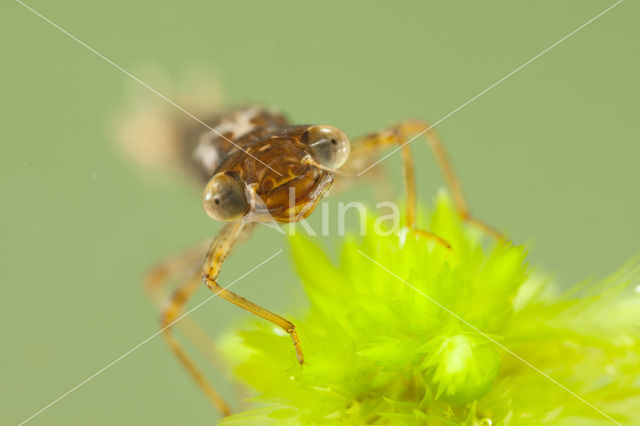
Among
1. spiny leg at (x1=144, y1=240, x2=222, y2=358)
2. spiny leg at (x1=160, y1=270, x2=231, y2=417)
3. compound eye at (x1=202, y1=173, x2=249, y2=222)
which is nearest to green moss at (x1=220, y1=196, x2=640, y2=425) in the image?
compound eye at (x1=202, y1=173, x2=249, y2=222)

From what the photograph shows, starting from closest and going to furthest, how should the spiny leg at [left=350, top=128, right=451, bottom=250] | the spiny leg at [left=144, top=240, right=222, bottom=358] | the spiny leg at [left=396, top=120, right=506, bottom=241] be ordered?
the spiny leg at [left=350, top=128, right=451, bottom=250] < the spiny leg at [left=396, top=120, right=506, bottom=241] < the spiny leg at [left=144, top=240, right=222, bottom=358]

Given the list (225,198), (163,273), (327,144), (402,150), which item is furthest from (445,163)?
(163,273)

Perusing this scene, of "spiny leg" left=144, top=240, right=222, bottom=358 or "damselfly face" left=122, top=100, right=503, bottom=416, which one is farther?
"spiny leg" left=144, top=240, right=222, bottom=358

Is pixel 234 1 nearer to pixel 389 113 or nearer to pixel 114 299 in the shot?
pixel 389 113

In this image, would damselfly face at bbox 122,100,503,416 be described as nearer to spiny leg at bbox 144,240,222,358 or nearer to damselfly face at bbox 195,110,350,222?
damselfly face at bbox 195,110,350,222

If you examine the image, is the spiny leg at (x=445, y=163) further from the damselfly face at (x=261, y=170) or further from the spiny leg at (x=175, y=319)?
the spiny leg at (x=175, y=319)

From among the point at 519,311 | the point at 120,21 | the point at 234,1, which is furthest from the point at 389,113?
the point at 519,311

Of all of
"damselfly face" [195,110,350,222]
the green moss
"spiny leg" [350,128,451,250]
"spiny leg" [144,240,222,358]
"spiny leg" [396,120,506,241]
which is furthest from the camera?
"spiny leg" [144,240,222,358]

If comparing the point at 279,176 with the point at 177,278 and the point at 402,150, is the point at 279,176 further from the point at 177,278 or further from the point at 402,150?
the point at 177,278
